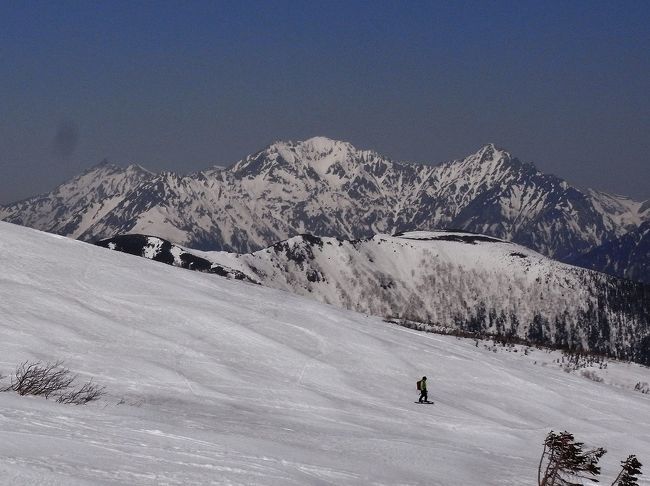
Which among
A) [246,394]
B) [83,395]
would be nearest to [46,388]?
[83,395]

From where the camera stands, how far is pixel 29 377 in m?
16.7

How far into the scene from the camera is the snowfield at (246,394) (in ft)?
40.7

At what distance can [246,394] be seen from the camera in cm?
2295

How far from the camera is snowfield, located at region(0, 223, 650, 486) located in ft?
40.7

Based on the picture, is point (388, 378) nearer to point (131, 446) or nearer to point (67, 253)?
point (67, 253)

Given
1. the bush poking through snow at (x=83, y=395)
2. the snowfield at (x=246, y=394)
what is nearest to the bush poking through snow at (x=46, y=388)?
the bush poking through snow at (x=83, y=395)

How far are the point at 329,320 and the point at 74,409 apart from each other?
2108cm

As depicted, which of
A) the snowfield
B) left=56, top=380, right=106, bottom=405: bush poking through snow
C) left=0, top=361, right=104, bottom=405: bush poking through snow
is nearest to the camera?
the snowfield

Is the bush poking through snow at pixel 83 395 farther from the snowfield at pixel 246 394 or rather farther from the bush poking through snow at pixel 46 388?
the snowfield at pixel 246 394

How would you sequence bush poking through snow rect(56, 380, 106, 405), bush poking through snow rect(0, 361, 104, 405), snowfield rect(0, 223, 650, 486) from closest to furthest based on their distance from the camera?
snowfield rect(0, 223, 650, 486) → bush poking through snow rect(0, 361, 104, 405) → bush poking through snow rect(56, 380, 106, 405)

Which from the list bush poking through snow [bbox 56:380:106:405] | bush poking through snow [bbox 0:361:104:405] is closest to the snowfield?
bush poking through snow [bbox 56:380:106:405]

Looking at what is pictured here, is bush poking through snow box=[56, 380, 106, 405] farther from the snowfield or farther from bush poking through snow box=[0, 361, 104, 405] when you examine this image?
the snowfield

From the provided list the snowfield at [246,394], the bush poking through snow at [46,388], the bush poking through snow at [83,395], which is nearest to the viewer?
the snowfield at [246,394]

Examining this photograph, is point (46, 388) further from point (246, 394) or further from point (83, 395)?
point (246, 394)
